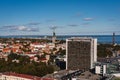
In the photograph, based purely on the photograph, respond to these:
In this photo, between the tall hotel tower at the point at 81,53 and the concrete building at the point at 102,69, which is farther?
the tall hotel tower at the point at 81,53

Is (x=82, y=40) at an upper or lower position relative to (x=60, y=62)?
upper

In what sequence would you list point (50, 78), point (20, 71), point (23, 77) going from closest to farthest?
1. point (50, 78)
2. point (23, 77)
3. point (20, 71)

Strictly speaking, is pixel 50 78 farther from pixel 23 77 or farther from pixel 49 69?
pixel 49 69

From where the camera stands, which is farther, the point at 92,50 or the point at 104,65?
the point at 92,50

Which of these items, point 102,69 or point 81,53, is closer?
point 102,69

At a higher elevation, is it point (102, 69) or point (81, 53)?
point (81, 53)

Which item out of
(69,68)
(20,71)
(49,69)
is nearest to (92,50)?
(69,68)

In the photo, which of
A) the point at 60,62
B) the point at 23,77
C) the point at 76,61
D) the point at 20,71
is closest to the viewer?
the point at 23,77

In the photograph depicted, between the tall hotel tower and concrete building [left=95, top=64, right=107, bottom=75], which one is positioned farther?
the tall hotel tower
